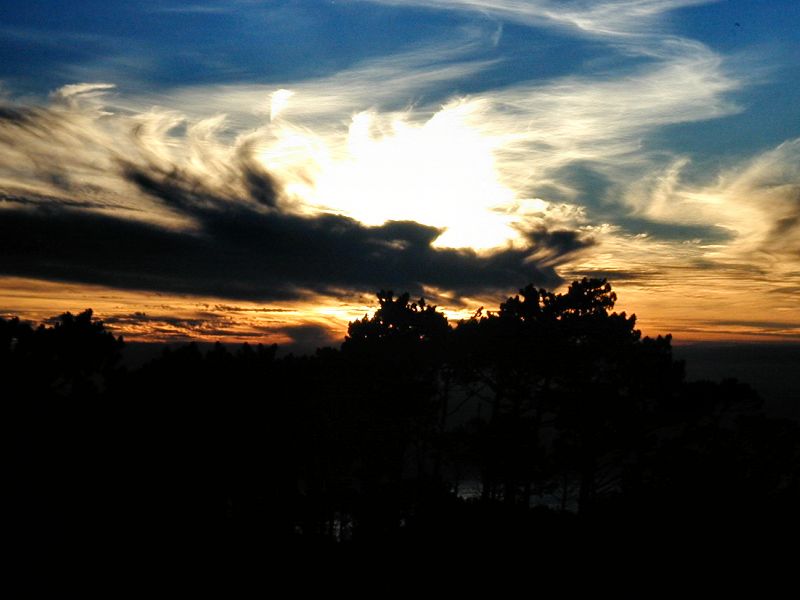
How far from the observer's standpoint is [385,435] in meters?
41.5

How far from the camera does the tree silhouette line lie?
26984mm

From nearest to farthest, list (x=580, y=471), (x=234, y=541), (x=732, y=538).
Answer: (x=732, y=538) → (x=234, y=541) → (x=580, y=471)

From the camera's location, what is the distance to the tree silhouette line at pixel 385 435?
26984mm

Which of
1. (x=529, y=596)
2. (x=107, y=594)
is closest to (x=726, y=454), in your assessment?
(x=529, y=596)

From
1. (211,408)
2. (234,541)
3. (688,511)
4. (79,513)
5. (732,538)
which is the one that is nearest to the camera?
(732,538)

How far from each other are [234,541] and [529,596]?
11408 mm

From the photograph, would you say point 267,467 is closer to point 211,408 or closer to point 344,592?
point 211,408

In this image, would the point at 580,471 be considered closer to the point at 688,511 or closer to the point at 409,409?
the point at 409,409

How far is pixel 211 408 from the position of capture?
30297 millimetres

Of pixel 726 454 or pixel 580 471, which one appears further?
pixel 580 471

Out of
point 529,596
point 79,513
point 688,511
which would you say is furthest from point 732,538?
point 79,513

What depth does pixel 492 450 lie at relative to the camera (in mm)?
38688

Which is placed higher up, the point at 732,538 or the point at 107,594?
the point at 732,538

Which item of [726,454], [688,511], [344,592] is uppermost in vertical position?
[726,454]
